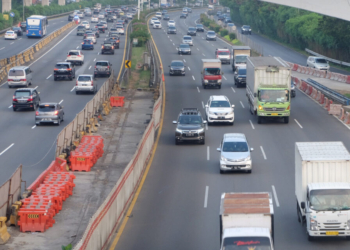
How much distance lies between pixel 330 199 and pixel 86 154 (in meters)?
13.4

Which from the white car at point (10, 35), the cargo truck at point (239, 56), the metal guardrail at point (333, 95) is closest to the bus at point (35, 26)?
the white car at point (10, 35)

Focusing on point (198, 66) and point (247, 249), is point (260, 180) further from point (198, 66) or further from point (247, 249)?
point (198, 66)

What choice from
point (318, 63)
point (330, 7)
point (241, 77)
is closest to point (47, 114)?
point (330, 7)

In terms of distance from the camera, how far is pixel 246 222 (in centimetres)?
1639

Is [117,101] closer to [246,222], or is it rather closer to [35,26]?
[246,222]

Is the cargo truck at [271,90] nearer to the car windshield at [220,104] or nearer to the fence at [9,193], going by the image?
the car windshield at [220,104]

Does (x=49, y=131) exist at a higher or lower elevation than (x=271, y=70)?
lower

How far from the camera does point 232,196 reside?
17.8 metres

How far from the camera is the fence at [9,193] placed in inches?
807

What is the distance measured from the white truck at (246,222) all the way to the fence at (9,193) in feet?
25.2

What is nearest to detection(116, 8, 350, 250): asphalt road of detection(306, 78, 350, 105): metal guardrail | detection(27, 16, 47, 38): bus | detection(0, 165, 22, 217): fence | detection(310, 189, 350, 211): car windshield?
detection(310, 189, 350, 211): car windshield

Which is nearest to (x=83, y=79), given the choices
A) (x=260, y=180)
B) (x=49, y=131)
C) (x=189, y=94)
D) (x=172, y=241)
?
(x=189, y=94)

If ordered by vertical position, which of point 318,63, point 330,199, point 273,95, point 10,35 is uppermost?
point 10,35

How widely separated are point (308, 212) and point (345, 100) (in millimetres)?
26366
